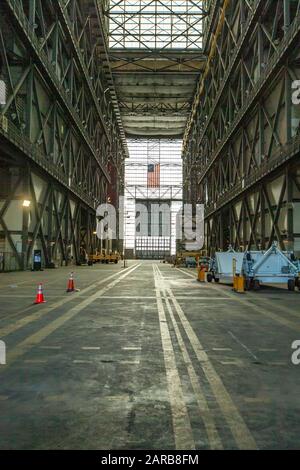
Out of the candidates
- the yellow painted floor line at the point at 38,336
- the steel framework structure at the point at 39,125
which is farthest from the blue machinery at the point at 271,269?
the steel framework structure at the point at 39,125

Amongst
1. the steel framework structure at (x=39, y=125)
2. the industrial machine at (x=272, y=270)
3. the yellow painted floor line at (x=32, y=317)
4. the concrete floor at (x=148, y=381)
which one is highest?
the steel framework structure at (x=39, y=125)

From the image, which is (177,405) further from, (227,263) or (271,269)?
(227,263)

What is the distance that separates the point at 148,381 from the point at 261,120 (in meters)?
32.4

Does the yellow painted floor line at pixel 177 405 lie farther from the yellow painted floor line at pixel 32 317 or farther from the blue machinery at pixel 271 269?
the blue machinery at pixel 271 269

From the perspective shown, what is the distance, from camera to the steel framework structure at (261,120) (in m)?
27.7

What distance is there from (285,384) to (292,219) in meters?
23.7

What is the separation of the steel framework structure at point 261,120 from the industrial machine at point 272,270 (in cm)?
858

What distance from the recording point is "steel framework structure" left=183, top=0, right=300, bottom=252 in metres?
27.7

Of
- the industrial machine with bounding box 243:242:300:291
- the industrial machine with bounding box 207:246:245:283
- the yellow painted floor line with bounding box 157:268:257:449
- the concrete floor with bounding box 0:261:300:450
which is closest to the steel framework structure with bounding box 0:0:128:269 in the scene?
the industrial machine with bounding box 207:246:245:283

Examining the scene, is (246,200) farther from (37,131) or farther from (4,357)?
(4,357)

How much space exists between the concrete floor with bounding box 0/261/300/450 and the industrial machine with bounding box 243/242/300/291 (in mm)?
7373

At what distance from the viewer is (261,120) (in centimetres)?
3469

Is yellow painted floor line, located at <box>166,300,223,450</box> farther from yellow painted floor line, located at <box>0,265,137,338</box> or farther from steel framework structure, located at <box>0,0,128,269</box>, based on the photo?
steel framework structure, located at <box>0,0,128,269</box>
